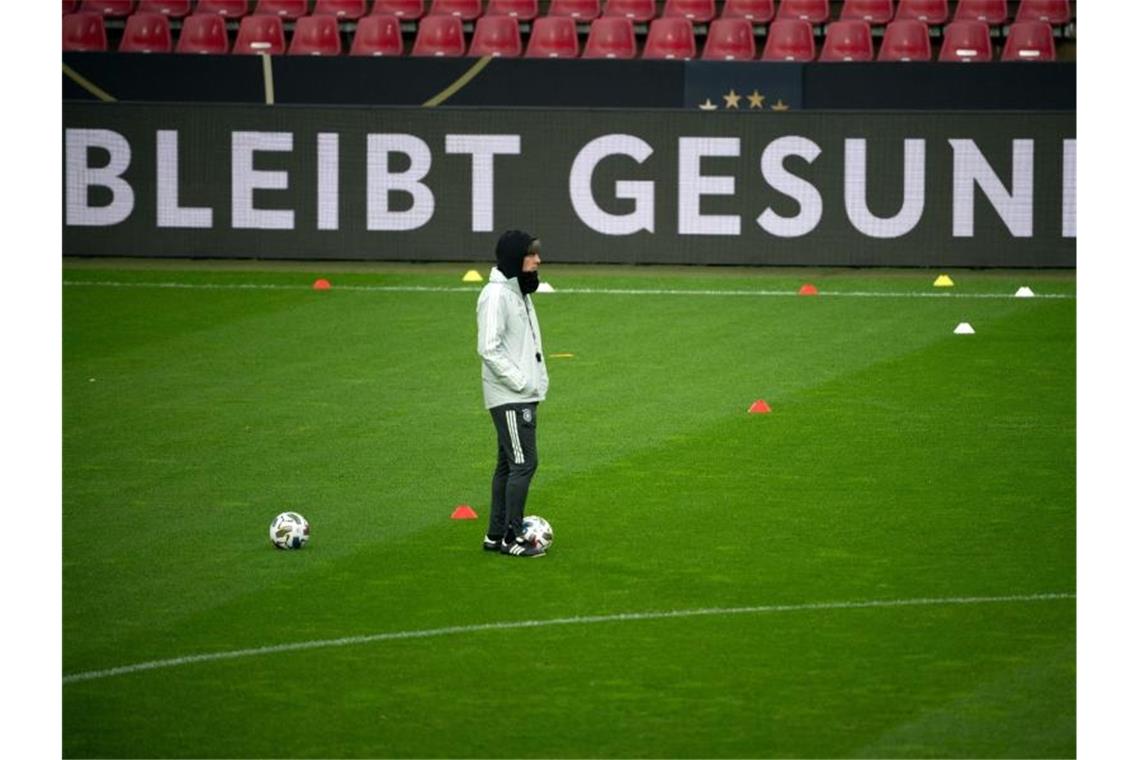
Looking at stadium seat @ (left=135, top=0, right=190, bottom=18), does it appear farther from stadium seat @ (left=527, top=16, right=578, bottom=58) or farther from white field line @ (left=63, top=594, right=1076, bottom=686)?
white field line @ (left=63, top=594, right=1076, bottom=686)

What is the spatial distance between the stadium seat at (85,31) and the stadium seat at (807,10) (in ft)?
29.5

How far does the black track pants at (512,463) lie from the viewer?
10.8 metres

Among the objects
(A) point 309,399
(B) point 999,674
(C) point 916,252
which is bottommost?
(B) point 999,674

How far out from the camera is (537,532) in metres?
11.0

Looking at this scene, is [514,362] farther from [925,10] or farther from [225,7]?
[225,7]

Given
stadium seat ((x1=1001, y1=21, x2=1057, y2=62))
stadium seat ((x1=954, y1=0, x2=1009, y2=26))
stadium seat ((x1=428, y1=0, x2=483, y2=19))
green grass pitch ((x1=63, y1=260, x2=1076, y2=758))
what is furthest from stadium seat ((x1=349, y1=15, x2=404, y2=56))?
green grass pitch ((x1=63, y1=260, x2=1076, y2=758))

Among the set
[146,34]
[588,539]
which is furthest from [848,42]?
[588,539]

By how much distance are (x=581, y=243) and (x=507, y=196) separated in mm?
975

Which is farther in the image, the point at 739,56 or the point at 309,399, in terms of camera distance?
the point at 739,56

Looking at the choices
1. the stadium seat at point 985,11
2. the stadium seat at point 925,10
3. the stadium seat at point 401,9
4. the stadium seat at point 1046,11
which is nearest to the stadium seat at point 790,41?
the stadium seat at point 925,10

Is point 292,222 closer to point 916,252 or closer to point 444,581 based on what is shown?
point 916,252

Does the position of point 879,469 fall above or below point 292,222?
below

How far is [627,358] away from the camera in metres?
18.0

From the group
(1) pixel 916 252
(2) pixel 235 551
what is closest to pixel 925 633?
(2) pixel 235 551
